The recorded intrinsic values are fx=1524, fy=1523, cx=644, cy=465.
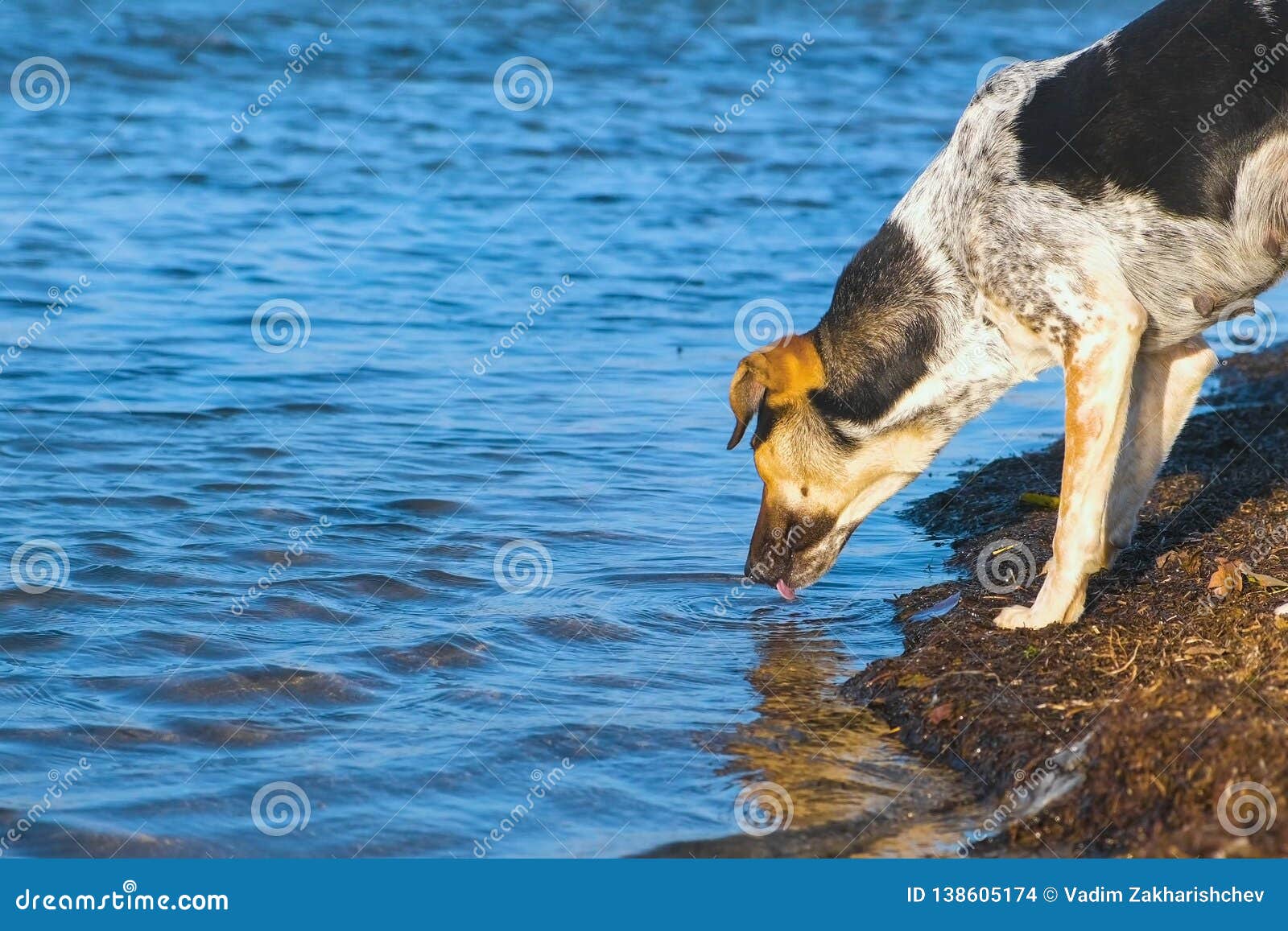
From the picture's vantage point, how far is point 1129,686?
5.86 meters

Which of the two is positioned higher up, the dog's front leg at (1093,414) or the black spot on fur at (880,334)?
the black spot on fur at (880,334)

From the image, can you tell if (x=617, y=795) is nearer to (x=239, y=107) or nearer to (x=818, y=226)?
(x=818, y=226)

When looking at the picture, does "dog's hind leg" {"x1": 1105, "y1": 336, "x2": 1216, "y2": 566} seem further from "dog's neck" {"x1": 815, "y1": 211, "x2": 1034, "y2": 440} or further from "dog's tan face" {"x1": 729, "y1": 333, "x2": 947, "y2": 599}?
"dog's tan face" {"x1": 729, "y1": 333, "x2": 947, "y2": 599}

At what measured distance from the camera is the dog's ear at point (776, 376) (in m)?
6.85

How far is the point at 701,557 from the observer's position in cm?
862

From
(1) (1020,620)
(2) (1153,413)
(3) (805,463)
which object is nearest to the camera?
(1) (1020,620)

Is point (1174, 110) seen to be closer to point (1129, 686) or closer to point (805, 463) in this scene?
point (805, 463)

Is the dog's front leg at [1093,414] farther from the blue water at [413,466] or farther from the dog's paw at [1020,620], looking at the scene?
the blue water at [413,466]

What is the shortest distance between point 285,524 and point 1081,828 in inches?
202

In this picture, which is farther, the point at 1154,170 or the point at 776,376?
the point at 776,376

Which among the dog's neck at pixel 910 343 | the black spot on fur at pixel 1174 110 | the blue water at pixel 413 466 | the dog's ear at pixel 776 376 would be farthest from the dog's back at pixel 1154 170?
the blue water at pixel 413 466

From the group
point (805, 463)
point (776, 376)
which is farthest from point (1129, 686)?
point (776, 376)

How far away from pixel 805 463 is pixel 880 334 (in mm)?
685

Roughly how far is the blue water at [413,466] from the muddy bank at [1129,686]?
30cm
